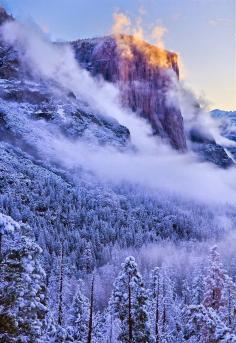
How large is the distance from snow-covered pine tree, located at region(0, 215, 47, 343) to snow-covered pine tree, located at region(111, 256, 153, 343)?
1197 cm

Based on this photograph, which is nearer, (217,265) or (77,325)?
(217,265)

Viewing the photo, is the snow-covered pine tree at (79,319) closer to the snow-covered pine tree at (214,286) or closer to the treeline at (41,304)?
the treeline at (41,304)

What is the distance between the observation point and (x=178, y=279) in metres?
178

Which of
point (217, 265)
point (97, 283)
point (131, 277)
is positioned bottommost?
point (131, 277)

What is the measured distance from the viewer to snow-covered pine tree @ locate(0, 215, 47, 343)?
1988 centimetres

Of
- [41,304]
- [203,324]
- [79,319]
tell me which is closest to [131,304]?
[203,324]

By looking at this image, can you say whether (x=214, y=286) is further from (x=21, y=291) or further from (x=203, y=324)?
(x=21, y=291)

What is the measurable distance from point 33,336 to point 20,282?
7.42 ft

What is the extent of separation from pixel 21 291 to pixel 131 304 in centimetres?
1500

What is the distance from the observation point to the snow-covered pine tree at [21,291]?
1988 cm

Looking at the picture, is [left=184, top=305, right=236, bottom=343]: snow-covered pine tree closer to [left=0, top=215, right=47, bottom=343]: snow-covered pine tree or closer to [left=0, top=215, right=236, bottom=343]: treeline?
[left=0, top=215, right=236, bottom=343]: treeline

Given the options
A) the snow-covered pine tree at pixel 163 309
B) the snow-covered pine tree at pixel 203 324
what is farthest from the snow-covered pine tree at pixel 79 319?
the snow-covered pine tree at pixel 203 324

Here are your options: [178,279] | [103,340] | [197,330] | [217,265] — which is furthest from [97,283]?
[197,330]

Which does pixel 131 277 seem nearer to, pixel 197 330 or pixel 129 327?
pixel 129 327
